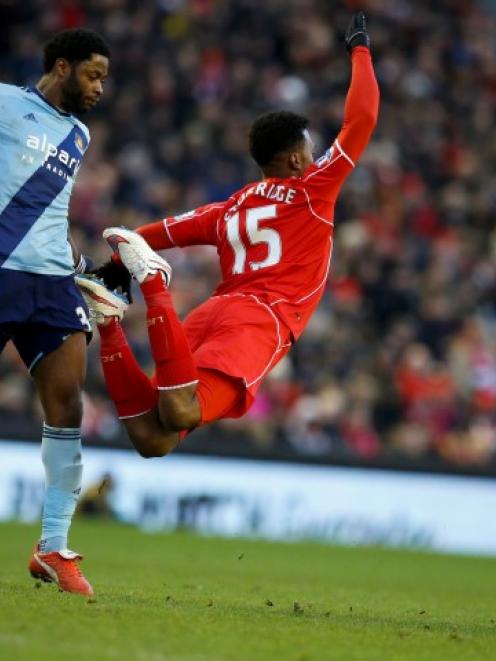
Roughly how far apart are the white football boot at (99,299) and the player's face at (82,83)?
0.85 metres

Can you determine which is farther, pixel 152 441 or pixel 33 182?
pixel 152 441

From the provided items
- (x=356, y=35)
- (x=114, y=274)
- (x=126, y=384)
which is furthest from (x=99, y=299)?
(x=356, y=35)

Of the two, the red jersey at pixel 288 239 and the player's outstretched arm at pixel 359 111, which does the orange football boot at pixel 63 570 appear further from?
the player's outstretched arm at pixel 359 111

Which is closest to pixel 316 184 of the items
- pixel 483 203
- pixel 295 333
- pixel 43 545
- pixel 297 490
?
pixel 295 333

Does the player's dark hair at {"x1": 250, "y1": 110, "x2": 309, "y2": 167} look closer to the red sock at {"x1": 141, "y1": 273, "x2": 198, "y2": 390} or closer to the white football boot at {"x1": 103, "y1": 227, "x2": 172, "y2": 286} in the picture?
the white football boot at {"x1": 103, "y1": 227, "x2": 172, "y2": 286}

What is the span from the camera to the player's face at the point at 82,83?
23.1ft

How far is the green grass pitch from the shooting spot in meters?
5.57

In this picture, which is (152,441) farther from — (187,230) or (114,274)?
(187,230)

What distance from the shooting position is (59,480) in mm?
7211

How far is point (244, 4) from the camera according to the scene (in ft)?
69.6

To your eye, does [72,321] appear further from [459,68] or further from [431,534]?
[459,68]

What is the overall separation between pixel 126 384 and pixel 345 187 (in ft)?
39.9

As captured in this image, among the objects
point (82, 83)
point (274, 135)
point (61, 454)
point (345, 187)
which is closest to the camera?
point (82, 83)

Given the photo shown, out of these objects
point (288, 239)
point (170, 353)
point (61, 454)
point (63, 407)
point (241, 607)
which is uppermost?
point (288, 239)
